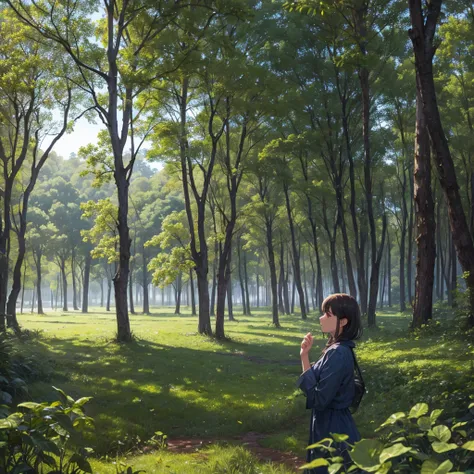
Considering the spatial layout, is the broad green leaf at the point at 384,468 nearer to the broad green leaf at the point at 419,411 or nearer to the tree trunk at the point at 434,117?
the broad green leaf at the point at 419,411

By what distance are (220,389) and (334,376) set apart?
374 inches

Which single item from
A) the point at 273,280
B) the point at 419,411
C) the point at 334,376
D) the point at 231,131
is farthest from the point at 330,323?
the point at 273,280

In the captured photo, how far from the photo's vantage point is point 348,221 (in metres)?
43.2

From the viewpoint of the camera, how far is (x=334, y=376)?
151 inches

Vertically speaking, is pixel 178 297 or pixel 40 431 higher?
pixel 40 431

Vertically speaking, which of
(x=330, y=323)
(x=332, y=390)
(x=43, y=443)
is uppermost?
(x=330, y=323)

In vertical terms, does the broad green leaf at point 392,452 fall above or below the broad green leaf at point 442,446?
above

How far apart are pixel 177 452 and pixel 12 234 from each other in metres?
39.0

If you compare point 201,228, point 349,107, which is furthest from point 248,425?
point 349,107

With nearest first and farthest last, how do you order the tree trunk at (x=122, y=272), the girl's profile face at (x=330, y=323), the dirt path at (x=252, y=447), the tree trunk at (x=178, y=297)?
the girl's profile face at (x=330, y=323) < the dirt path at (x=252, y=447) < the tree trunk at (x=122, y=272) < the tree trunk at (x=178, y=297)

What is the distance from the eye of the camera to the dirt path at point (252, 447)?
23.8 feet

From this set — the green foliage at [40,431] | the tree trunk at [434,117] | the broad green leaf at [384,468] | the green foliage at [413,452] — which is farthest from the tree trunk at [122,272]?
the broad green leaf at [384,468]

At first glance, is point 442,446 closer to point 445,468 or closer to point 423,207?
point 445,468

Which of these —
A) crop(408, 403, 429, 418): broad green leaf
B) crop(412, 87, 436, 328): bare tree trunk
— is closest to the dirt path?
crop(408, 403, 429, 418): broad green leaf
